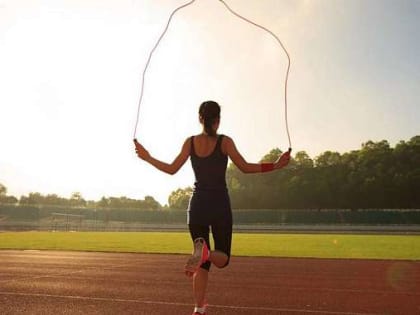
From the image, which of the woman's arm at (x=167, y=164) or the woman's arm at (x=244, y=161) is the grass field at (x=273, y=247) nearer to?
the woman's arm at (x=244, y=161)

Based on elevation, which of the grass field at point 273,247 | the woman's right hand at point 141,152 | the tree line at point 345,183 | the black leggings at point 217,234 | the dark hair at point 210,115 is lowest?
the grass field at point 273,247

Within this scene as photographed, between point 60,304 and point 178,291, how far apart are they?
2.17m

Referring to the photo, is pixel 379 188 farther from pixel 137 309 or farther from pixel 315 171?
pixel 137 309

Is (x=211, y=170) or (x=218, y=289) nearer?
(x=211, y=170)

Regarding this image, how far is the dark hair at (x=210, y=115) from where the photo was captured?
5160mm

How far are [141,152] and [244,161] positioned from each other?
1001mm

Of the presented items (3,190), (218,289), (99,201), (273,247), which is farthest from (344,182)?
(3,190)

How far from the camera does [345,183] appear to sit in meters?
88.6

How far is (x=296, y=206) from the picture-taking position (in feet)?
301

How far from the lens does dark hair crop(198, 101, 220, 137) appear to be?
5160 millimetres

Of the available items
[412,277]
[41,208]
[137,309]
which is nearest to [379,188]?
[41,208]

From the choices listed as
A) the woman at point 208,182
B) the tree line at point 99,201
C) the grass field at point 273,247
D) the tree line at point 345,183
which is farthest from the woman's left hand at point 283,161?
the tree line at point 99,201

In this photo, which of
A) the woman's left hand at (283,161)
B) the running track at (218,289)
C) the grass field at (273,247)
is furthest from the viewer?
the grass field at (273,247)

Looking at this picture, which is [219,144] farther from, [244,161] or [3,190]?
[3,190]
